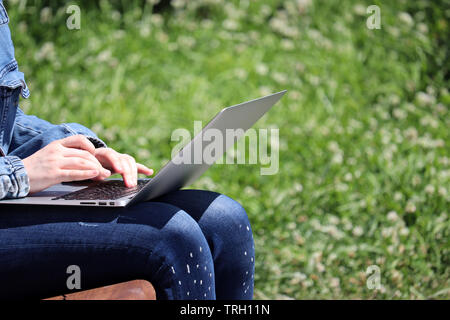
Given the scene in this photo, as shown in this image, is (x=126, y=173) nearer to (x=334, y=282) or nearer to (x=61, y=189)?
(x=61, y=189)

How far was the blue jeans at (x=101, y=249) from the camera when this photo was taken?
1.19m

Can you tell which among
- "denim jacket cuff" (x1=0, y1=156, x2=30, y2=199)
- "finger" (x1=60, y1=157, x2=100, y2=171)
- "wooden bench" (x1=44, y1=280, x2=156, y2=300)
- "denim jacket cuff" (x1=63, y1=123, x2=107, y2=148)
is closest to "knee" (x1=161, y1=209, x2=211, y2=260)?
"wooden bench" (x1=44, y1=280, x2=156, y2=300)

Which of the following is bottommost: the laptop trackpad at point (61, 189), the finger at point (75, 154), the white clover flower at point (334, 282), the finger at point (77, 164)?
the white clover flower at point (334, 282)

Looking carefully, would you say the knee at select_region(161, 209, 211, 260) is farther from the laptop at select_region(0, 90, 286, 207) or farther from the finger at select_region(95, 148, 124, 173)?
the finger at select_region(95, 148, 124, 173)

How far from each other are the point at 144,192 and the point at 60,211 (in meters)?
0.18

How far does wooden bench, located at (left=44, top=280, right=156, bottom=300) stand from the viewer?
1274 mm

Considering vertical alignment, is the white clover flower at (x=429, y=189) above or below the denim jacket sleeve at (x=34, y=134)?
below

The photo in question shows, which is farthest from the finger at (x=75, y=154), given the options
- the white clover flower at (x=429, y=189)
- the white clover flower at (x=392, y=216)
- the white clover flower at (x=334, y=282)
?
the white clover flower at (x=429, y=189)

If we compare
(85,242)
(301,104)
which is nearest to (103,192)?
(85,242)

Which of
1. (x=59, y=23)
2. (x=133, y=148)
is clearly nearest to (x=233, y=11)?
(x=59, y=23)

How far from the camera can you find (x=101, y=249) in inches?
46.9

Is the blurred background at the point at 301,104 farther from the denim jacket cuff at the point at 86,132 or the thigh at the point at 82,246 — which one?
the thigh at the point at 82,246

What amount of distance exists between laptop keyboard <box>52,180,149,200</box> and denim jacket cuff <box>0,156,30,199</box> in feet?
0.26

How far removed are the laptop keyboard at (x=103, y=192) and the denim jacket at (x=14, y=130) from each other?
0.11m
